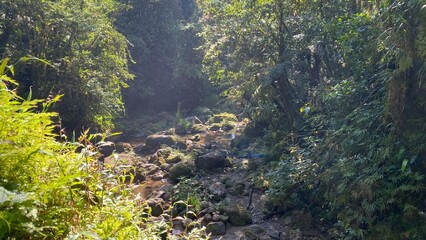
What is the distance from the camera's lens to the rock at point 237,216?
7.10 metres

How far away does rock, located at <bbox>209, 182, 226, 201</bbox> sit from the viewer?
8281 mm

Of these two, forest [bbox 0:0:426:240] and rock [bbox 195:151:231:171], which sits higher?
forest [bbox 0:0:426:240]

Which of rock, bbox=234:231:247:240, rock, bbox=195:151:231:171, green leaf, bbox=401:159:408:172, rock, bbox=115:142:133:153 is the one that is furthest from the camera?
rock, bbox=115:142:133:153

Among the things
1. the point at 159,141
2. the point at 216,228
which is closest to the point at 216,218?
the point at 216,228

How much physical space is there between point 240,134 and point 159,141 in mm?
2905

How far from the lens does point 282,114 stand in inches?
448

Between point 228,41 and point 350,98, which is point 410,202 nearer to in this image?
point 350,98

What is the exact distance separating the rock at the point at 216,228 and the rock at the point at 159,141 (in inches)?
249

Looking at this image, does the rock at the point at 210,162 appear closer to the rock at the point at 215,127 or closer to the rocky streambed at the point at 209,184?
the rocky streambed at the point at 209,184

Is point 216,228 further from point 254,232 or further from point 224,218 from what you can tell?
point 254,232

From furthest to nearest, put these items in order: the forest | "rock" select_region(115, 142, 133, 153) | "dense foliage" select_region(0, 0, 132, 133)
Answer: "rock" select_region(115, 142, 133, 153) < "dense foliage" select_region(0, 0, 132, 133) < the forest

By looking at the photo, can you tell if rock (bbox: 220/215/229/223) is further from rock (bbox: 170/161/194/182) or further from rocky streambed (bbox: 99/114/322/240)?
rock (bbox: 170/161/194/182)

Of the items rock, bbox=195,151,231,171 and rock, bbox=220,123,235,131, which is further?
rock, bbox=220,123,235,131

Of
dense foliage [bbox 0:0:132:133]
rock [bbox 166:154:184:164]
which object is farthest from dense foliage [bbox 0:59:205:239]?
rock [bbox 166:154:184:164]
